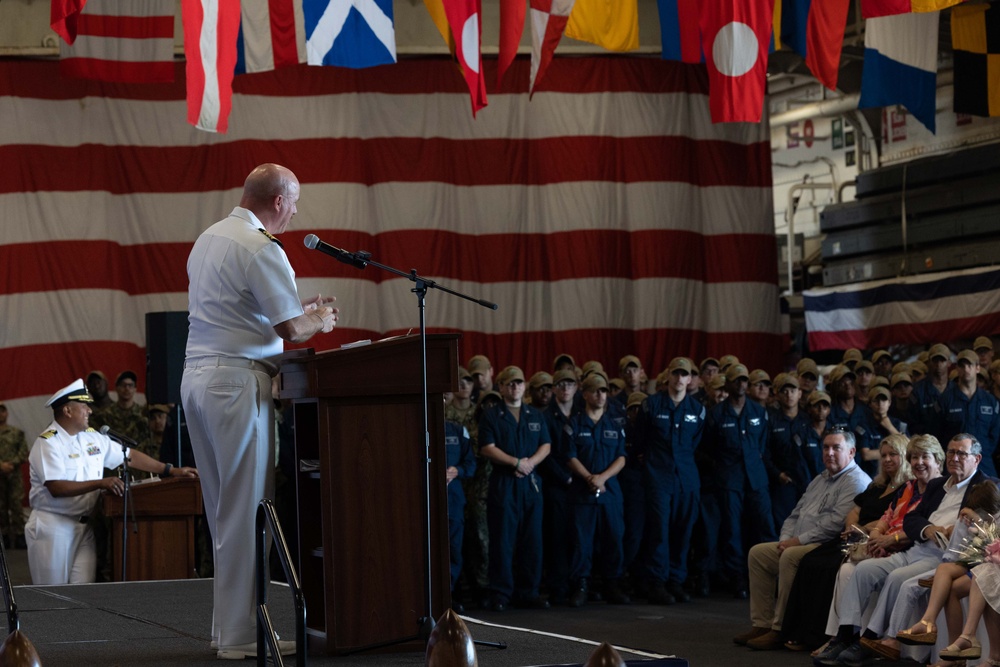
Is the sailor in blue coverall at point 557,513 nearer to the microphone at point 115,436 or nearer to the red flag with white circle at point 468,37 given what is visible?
the red flag with white circle at point 468,37

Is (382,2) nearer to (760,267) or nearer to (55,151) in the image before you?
(55,151)

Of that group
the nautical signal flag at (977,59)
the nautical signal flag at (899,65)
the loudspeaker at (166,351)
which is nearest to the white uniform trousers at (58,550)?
the loudspeaker at (166,351)

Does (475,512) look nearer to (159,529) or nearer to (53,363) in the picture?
(159,529)

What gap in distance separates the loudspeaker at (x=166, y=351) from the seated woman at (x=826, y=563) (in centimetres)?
397

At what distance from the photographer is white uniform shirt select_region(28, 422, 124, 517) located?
7.38 metres

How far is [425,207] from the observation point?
39.2ft

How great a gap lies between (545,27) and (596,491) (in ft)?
10.1

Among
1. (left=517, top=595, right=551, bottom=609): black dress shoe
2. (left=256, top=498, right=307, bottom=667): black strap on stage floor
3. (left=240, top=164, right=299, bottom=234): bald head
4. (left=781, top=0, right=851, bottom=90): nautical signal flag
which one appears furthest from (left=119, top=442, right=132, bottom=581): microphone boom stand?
(left=781, top=0, right=851, bottom=90): nautical signal flag

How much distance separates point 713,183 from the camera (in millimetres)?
12547

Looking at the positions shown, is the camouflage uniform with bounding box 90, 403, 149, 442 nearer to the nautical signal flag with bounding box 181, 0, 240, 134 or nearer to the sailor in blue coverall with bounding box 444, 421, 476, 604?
the nautical signal flag with bounding box 181, 0, 240, 134

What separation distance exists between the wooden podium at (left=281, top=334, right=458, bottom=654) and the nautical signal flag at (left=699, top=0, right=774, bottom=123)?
5092mm

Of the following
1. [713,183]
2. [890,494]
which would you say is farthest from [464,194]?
[890,494]

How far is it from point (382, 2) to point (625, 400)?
11.5ft

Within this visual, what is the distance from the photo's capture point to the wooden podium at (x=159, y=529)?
7734 millimetres
